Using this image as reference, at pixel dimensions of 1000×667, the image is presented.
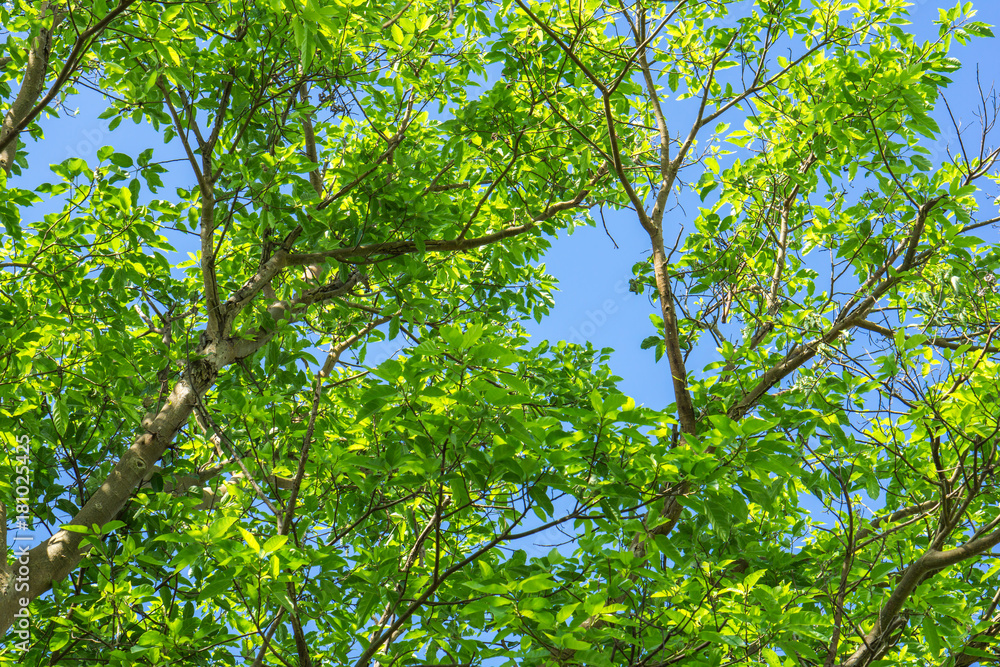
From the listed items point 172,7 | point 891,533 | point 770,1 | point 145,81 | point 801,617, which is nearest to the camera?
point 801,617

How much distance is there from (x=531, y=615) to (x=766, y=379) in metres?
2.18

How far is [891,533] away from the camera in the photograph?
12.2ft

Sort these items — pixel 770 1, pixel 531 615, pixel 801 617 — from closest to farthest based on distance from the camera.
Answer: pixel 531 615, pixel 801 617, pixel 770 1

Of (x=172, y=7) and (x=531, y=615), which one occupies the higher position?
(x=172, y=7)

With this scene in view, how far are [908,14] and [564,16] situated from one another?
2.55 m

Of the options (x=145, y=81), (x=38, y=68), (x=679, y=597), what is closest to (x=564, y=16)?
(x=145, y=81)

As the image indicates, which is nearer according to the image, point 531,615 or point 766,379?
point 531,615

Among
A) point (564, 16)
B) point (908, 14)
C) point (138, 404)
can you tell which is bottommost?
point (138, 404)

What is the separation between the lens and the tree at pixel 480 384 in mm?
3043

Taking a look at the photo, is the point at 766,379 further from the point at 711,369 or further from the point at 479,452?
the point at 479,452

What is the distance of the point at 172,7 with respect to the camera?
433 centimetres

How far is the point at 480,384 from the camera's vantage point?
2576mm

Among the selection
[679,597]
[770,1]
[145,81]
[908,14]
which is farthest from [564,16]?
[679,597]

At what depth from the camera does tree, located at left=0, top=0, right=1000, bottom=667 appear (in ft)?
9.98
